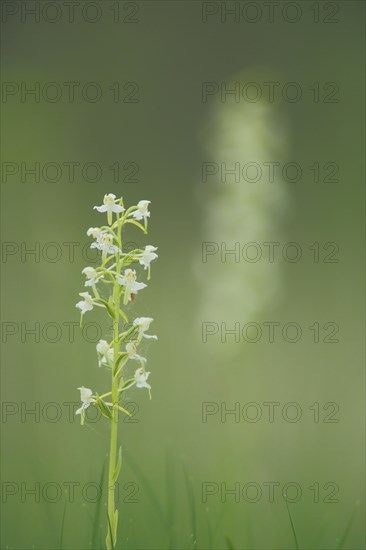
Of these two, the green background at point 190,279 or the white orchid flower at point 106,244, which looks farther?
the green background at point 190,279

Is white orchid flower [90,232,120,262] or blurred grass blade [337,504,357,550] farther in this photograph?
blurred grass blade [337,504,357,550]

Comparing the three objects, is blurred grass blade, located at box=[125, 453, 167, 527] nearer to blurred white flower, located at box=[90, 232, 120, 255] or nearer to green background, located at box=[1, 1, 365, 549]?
green background, located at box=[1, 1, 365, 549]

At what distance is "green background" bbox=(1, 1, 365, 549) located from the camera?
8.24 ft

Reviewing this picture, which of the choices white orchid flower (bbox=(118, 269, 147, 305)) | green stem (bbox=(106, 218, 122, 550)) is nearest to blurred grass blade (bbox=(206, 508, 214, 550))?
green stem (bbox=(106, 218, 122, 550))

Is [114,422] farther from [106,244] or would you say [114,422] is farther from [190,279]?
[190,279]

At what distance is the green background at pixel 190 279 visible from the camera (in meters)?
2.51

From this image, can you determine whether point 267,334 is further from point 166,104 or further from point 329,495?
point 166,104

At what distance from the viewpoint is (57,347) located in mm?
2547

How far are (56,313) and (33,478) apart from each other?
605 millimetres

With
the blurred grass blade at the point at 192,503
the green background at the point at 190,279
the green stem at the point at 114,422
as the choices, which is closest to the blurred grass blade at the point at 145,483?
the green background at the point at 190,279

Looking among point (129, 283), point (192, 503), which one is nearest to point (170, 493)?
point (192, 503)

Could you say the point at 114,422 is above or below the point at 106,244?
below

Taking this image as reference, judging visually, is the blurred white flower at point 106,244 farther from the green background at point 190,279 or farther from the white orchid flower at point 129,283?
the green background at point 190,279

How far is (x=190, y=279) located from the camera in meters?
2.56
